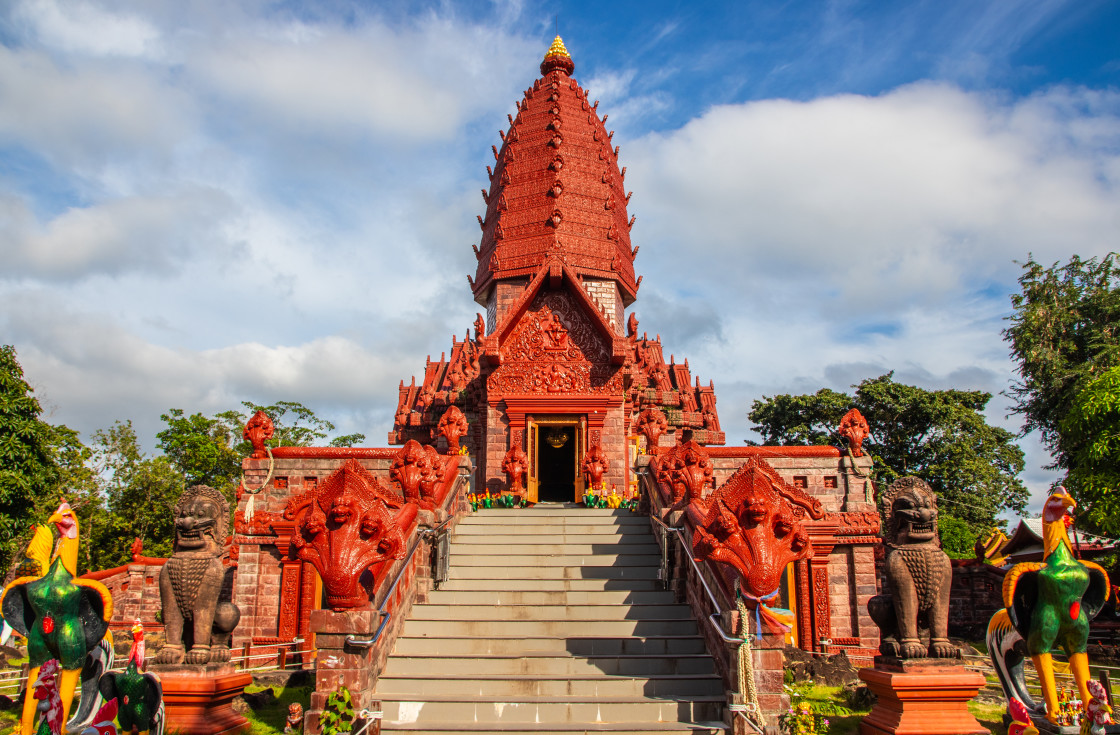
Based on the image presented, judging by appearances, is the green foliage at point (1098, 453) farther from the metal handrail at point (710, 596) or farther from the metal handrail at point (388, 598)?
the metal handrail at point (388, 598)

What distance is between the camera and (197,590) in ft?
23.0

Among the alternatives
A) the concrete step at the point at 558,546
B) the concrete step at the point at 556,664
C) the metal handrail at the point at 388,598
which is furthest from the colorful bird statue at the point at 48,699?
the concrete step at the point at 558,546

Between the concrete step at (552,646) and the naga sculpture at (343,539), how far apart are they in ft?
3.86

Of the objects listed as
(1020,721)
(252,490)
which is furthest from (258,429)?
(1020,721)

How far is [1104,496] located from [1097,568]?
37.1 feet

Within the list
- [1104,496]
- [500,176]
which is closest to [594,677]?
[1104,496]

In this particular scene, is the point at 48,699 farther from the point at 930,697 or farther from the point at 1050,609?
the point at 1050,609

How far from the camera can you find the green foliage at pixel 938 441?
27.1m

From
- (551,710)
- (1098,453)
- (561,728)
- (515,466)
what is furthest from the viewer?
(515,466)

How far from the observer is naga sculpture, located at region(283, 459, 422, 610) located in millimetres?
7316

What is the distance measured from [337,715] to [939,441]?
92.4 ft

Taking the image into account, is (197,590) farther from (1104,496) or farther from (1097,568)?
(1104,496)

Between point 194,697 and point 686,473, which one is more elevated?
point 686,473

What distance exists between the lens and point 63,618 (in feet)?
20.1
